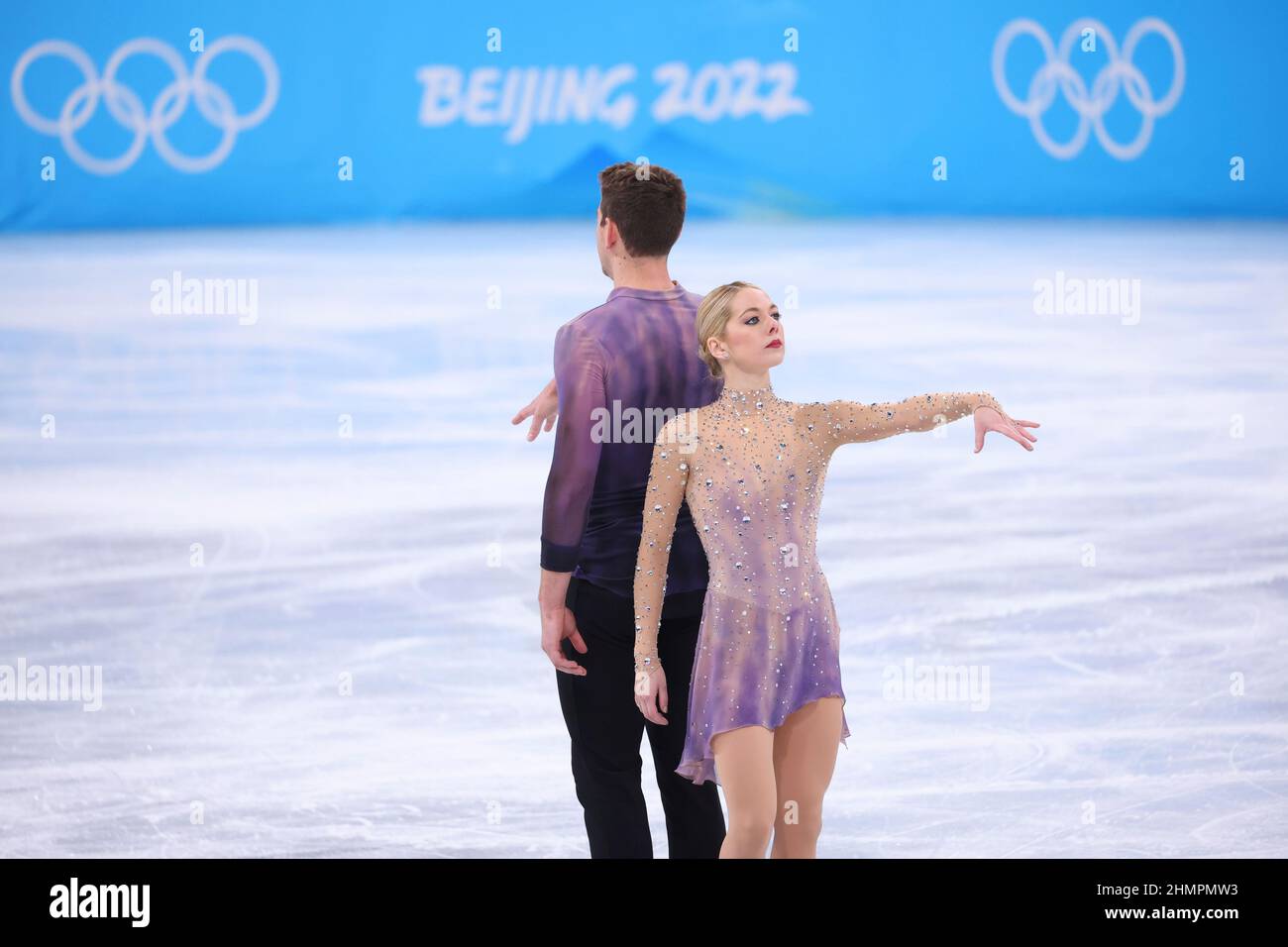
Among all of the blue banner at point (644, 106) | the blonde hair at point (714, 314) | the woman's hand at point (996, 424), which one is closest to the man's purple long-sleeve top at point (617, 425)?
the blonde hair at point (714, 314)

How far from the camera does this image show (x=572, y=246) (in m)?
11.2

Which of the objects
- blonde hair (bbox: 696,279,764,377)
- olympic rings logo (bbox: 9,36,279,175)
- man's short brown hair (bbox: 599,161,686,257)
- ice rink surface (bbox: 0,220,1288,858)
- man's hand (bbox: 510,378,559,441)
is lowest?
ice rink surface (bbox: 0,220,1288,858)

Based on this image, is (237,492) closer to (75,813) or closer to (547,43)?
(75,813)

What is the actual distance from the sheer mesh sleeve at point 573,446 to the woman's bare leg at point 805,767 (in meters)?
0.48

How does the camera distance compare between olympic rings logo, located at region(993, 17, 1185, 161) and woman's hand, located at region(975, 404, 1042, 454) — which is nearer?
woman's hand, located at region(975, 404, 1042, 454)

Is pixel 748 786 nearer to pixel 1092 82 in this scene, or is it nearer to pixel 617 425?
pixel 617 425

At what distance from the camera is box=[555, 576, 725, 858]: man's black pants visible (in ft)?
9.24

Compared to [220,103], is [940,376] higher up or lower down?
lower down

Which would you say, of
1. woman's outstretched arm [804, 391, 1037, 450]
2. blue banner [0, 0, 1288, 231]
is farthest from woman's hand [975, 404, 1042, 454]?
blue banner [0, 0, 1288, 231]

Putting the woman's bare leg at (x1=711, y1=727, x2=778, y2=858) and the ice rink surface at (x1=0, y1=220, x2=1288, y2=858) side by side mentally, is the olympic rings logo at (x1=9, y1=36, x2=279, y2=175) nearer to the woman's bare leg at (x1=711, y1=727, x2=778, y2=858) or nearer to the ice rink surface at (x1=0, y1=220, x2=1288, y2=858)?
the ice rink surface at (x1=0, y1=220, x2=1288, y2=858)

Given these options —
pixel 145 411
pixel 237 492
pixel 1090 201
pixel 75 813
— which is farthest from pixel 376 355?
pixel 1090 201

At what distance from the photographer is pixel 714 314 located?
2645 mm

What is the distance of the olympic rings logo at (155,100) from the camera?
383 inches
